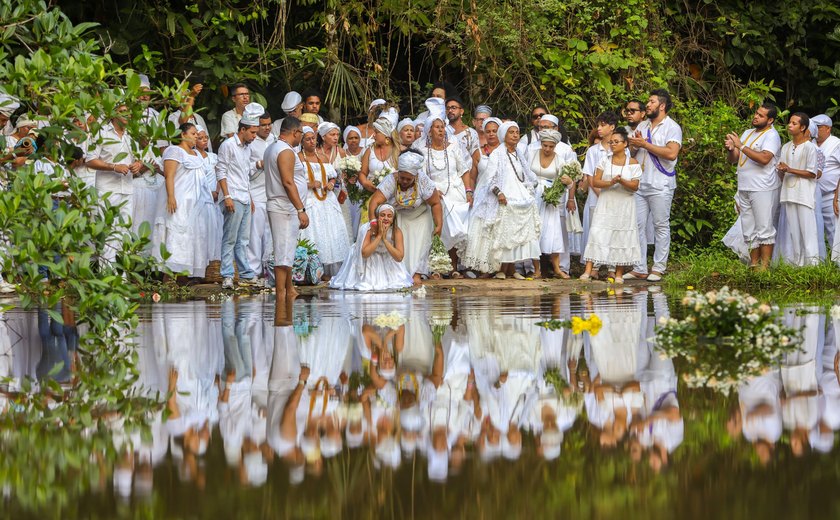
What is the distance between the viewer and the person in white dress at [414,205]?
16.1 meters

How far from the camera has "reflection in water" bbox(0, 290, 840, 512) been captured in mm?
4891

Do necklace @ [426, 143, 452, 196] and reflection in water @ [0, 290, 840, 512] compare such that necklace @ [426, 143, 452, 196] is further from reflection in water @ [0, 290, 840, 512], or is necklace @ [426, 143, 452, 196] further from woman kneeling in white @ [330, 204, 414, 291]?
reflection in water @ [0, 290, 840, 512]

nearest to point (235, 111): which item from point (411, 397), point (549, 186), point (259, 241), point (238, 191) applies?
point (238, 191)

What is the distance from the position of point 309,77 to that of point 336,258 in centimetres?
452

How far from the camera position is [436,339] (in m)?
9.38

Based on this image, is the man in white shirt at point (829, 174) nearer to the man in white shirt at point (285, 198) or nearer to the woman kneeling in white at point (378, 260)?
the woman kneeling in white at point (378, 260)

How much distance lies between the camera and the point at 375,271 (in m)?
16.2

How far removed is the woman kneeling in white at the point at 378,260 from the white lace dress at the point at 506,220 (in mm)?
1548

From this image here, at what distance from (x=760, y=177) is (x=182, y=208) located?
7.44 meters

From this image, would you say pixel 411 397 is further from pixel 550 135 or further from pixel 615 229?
pixel 550 135

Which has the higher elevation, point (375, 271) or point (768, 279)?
point (375, 271)

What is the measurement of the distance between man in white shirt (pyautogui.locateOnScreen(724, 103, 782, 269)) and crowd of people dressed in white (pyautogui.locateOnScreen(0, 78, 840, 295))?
0.02 metres

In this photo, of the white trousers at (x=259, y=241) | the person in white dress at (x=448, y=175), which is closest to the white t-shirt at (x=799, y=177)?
the person in white dress at (x=448, y=175)

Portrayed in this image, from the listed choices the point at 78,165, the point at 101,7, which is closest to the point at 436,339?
the point at 78,165
